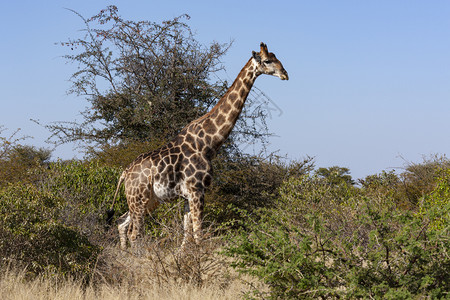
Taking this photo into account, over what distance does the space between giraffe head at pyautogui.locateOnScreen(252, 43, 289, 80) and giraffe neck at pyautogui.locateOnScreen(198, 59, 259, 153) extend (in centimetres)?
14

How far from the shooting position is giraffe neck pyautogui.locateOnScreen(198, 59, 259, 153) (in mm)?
10031

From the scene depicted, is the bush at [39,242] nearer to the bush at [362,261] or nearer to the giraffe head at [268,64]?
the bush at [362,261]

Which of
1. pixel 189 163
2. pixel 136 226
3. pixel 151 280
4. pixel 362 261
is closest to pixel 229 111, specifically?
pixel 189 163

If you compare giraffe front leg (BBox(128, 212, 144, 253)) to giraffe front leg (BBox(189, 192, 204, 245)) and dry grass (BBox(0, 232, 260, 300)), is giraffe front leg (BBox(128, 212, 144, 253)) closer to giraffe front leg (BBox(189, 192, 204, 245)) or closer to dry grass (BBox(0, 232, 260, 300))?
giraffe front leg (BBox(189, 192, 204, 245))

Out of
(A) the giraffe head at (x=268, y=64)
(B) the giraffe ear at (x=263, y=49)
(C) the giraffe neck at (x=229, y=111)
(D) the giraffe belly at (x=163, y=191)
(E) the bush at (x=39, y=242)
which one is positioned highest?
(B) the giraffe ear at (x=263, y=49)

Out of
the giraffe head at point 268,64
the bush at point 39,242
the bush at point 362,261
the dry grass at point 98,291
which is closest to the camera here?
the bush at point 362,261

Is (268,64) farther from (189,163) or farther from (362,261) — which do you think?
(362,261)

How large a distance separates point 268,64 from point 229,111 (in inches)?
42.3

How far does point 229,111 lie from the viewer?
1016 centimetres

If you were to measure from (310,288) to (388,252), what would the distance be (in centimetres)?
85

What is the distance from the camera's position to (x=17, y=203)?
8430 mm

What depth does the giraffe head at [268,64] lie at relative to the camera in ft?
32.5

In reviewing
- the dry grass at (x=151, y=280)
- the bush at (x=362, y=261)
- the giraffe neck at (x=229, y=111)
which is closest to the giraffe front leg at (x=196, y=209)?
the giraffe neck at (x=229, y=111)

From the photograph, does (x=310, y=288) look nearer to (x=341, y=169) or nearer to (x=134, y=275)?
(x=134, y=275)
